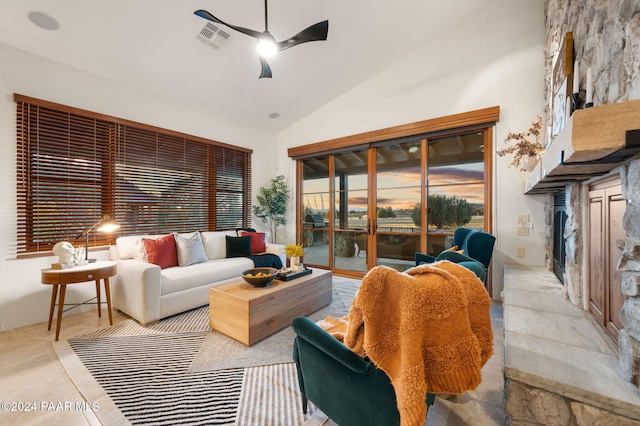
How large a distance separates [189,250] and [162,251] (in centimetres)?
31

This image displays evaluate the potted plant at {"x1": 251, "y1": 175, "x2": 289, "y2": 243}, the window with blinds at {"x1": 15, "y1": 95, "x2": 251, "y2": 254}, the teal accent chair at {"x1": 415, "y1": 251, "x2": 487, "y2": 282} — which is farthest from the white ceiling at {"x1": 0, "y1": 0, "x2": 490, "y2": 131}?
the teal accent chair at {"x1": 415, "y1": 251, "x2": 487, "y2": 282}

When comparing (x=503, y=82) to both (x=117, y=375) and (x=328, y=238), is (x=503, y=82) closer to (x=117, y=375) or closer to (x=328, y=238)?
(x=328, y=238)

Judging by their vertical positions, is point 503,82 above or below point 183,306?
above

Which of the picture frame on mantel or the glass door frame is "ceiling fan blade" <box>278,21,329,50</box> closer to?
the picture frame on mantel

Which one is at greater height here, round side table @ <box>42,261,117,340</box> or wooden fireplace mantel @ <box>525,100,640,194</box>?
wooden fireplace mantel @ <box>525,100,640,194</box>

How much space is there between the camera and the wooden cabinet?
4.42ft

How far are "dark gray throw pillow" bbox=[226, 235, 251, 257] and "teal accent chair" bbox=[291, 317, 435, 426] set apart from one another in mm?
2811

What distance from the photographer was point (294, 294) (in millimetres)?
2684

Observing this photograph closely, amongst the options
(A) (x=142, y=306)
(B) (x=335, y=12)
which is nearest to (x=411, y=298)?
(A) (x=142, y=306)

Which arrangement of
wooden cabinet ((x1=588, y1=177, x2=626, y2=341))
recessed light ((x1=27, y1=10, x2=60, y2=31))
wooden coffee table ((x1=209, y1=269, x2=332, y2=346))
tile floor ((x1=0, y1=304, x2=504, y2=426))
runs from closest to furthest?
1. wooden cabinet ((x1=588, y1=177, x2=626, y2=341))
2. tile floor ((x1=0, y1=304, x2=504, y2=426))
3. wooden coffee table ((x1=209, y1=269, x2=332, y2=346))
4. recessed light ((x1=27, y1=10, x2=60, y2=31))

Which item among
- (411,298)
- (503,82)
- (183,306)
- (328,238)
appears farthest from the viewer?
(328,238)

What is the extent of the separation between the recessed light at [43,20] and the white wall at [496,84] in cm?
397

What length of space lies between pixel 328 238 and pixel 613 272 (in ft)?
12.5

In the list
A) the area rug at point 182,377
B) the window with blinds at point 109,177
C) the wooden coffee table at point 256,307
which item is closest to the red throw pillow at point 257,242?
the window with blinds at point 109,177
